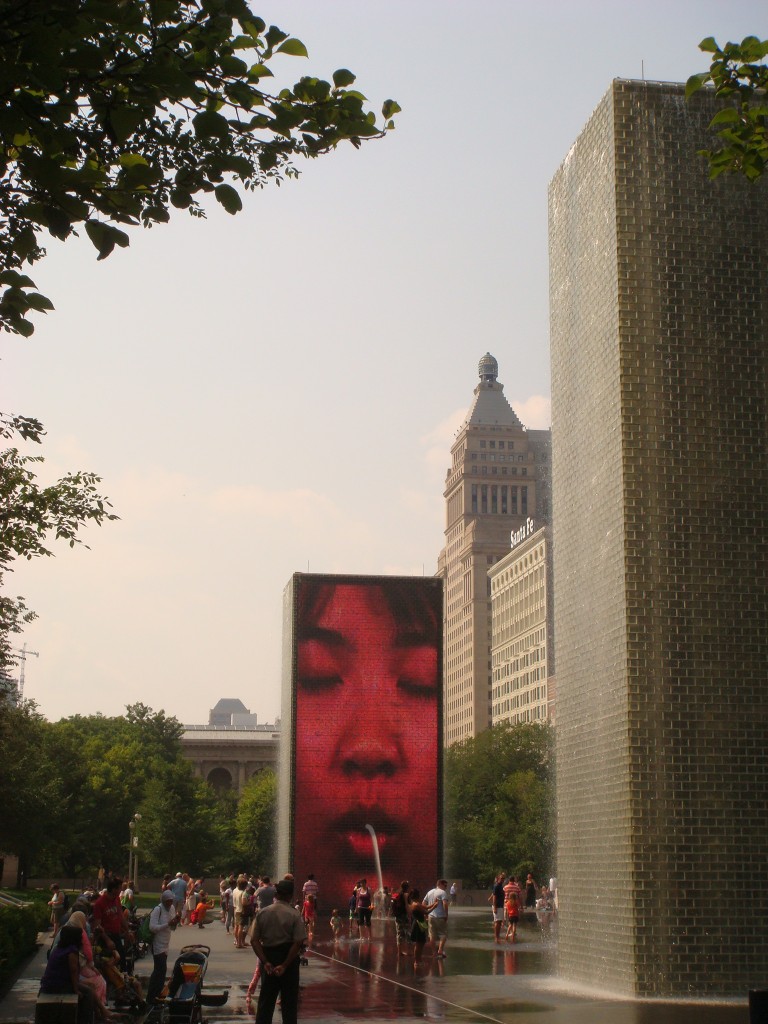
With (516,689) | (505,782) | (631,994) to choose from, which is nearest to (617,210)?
(631,994)

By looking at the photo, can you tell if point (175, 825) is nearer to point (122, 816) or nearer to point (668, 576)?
point (122, 816)

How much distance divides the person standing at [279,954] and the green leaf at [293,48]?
333 inches

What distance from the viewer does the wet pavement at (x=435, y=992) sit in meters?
17.9

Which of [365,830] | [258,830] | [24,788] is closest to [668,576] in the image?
[365,830]

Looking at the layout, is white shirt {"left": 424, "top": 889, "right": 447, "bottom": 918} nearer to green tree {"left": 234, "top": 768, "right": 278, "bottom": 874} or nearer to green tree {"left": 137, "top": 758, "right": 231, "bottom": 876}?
green tree {"left": 137, "top": 758, "right": 231, "bottom": 876}

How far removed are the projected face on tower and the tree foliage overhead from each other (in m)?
49.2

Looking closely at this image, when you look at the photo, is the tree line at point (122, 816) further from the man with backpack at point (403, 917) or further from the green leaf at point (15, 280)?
the green leaf at point (15, 280)

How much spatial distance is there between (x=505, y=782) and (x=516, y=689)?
5674cm

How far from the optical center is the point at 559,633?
24.6 meters

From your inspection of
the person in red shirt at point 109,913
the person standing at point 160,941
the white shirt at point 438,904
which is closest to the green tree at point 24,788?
the white shirt at point 438,904

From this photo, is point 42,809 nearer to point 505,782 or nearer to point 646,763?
Result: point 505,782

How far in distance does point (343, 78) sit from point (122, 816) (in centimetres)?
9755

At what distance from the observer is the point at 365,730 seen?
191 feet

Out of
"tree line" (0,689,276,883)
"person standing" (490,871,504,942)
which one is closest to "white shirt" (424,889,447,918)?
"person standing" (490,871,504,942)
